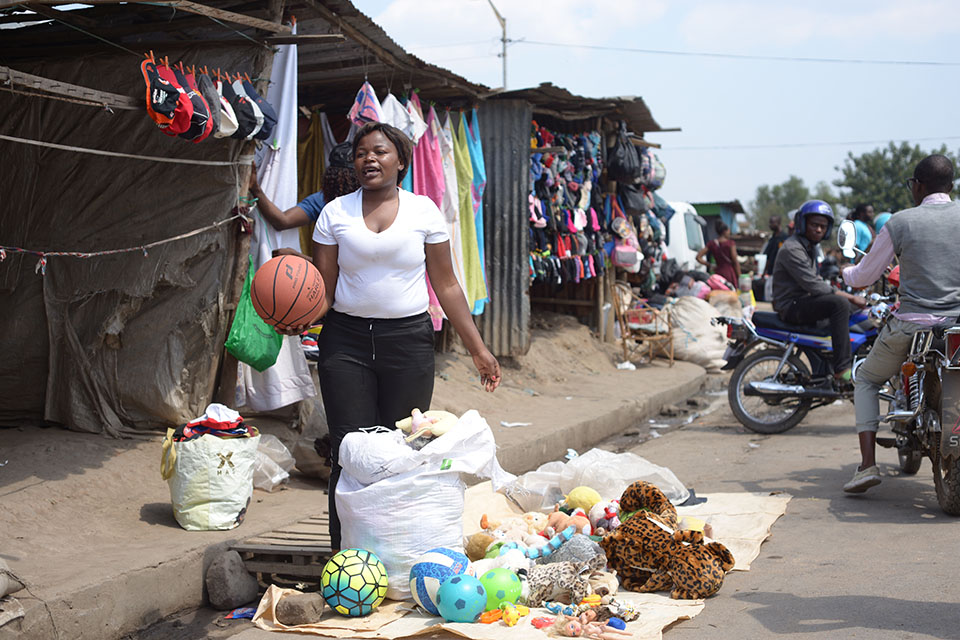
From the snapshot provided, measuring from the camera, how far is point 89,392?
20.2 feet

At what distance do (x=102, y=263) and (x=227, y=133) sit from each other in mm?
1411

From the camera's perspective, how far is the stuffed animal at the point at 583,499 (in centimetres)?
509

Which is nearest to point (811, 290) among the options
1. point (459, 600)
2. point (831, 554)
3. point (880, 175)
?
point (831, 554)

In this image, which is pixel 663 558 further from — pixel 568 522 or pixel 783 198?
pixel 783 198

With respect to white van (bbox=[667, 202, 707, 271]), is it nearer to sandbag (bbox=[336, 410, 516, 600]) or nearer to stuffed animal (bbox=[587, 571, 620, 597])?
stuffed animal (bbox=[587, 571, 620, 597])

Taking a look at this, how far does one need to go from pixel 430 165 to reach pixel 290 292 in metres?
4.79

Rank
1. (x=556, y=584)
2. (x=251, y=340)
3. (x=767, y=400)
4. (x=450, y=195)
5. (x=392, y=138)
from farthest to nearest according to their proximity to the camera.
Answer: (x=450, y=195)
(x=767, y=400)
(x=251, y=340)
(x=392, y=138)
(x=556, y=584)

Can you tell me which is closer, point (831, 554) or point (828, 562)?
point (828, 562)

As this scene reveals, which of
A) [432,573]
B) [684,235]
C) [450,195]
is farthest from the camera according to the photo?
[684,235]

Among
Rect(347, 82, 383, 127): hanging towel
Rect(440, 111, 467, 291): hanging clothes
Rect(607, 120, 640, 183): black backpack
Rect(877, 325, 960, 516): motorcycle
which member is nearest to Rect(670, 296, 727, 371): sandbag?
Rect(607, 120, 640, 183): black backpack

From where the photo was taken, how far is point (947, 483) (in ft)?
16.9

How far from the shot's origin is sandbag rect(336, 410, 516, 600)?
388cm

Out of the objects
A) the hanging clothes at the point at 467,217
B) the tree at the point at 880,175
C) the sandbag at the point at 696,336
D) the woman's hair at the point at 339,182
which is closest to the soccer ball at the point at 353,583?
the woman's hair at the point at 339,182

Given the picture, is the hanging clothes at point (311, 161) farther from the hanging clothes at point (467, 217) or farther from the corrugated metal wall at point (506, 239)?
the corrugated metal wall at point (506, 239)
